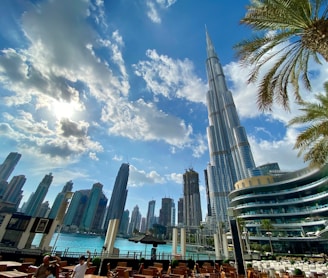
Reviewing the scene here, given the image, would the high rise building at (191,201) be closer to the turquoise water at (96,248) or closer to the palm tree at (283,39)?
the turquoise water at (96,248)

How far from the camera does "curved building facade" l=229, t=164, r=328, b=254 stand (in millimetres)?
40097

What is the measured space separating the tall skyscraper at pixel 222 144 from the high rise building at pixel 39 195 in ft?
531

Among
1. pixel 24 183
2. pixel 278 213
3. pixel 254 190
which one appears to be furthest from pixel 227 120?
pixel 24 183

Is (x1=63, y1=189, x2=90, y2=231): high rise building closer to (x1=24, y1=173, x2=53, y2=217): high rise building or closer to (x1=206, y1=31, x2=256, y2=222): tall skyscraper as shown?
(x1=24, y1=173, x2=53, y2=217): high rise building

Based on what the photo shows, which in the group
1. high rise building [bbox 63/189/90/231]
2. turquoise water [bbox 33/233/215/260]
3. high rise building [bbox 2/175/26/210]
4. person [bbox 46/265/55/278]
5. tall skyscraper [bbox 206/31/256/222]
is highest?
tall skyscraper [bbox 206/31/256/222]

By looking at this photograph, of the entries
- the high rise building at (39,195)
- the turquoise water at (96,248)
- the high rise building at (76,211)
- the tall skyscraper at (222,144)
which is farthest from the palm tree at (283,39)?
the high rise building at (39,195)

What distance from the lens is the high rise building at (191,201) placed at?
507ft

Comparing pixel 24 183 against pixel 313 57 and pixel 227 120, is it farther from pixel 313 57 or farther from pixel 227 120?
pixel 313 57

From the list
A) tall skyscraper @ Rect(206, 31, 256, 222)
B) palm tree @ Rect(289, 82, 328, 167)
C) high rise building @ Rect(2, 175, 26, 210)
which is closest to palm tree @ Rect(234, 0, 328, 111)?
palm tree @ Rect(289, 82, 328, 167)

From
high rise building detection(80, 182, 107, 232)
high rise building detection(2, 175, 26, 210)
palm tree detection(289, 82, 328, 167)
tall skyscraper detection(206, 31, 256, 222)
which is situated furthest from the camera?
high rise building detection(2, 175, 26, 210)

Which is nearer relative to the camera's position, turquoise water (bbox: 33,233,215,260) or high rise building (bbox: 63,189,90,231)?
turquoise water (bbox: 33,233,215,260)

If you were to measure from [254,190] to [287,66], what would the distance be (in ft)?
195

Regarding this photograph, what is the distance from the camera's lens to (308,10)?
6.02 metres

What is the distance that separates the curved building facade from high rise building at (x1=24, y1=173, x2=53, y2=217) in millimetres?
184296
